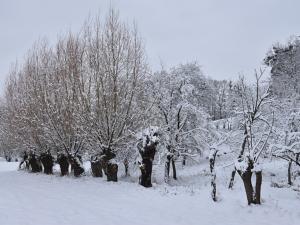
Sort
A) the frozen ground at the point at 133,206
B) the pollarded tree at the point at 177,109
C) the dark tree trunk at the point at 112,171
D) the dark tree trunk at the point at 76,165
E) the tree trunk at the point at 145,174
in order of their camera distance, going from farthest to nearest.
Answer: the pollarded tree at the point at 177,109 → the dark tree trunk at the point at 76,165 → the dark tree trunk at the point at 112,171 → the tree trunk at the point at 145,174 → the frozen ground at the point at 133,206

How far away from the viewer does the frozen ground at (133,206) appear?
914cm

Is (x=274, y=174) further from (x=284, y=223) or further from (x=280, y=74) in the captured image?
(x=284, y=223)

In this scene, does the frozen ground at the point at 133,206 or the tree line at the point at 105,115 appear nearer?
the frozen ground at the point at 133,206

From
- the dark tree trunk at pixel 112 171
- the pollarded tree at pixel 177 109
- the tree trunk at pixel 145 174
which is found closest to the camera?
the tree trunk at pixel 145 174

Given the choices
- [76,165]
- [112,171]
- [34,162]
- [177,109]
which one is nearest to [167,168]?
[177,109]

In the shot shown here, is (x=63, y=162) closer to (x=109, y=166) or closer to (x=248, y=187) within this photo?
(x=109, y=166)

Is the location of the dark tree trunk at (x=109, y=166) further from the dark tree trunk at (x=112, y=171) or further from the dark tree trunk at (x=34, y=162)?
the dark tree trunk at (x=34, y=162)

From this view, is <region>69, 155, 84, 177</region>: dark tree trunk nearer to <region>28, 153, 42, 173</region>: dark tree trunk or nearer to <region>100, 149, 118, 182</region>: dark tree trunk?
<region>100, 149, 118, 182</region>: dark tree trunk

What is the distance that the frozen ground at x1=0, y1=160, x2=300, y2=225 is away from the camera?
30.0ft

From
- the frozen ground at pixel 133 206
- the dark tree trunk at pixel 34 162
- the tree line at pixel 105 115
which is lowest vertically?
the frozen ground at pixel 133 206

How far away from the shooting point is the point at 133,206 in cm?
1107

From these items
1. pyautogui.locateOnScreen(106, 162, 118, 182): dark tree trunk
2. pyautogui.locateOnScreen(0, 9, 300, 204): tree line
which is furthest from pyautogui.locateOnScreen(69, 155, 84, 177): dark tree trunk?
pyautogui.locateOnScreen(106, 162, 118, 182): dark tree trunk

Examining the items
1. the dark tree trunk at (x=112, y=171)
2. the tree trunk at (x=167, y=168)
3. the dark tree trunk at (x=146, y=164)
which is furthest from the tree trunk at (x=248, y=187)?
the tree trunk at (x=167, y=168)

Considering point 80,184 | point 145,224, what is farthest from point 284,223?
point 80,184
